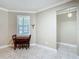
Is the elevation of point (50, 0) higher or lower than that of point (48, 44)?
higher

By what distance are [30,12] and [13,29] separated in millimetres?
1676

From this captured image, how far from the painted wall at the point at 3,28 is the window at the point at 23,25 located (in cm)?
81

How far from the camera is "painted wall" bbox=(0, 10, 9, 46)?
6129 mm

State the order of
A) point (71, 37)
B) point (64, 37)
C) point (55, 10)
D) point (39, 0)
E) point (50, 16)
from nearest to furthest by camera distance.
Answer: point (39, 0) → point (55, 10) → point (50, 16) → point (71, 37) → point (64, 37)

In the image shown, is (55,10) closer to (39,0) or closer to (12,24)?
(39,0)

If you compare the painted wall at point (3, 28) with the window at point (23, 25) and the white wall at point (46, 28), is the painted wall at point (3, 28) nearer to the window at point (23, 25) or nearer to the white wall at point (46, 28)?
the window at point (23, 25)

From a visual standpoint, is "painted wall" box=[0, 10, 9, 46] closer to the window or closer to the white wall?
the window

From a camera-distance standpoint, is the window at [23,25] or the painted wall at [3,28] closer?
the painted wall at [3,28]

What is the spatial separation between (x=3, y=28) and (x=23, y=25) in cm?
137

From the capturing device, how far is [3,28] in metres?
6.33

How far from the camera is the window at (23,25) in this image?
699 cm

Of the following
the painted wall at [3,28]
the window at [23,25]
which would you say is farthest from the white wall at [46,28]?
the painted wall at [3,28]

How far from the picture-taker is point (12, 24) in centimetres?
687

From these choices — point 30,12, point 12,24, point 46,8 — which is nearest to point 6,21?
point 12,24
